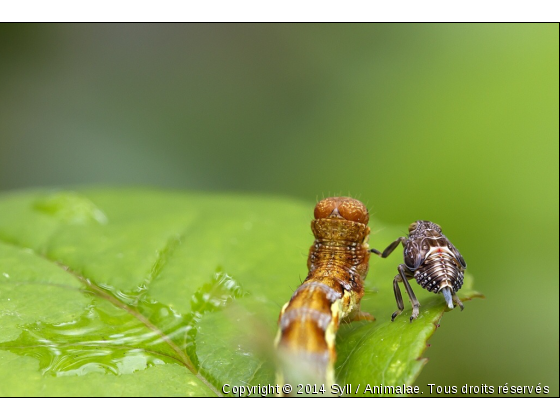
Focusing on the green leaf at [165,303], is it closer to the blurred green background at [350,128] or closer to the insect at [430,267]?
the insect at [430,267]

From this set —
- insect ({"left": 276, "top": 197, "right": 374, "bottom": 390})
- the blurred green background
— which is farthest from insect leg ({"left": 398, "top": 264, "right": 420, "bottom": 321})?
the blurred green background

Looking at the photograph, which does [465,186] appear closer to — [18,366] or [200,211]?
[200,211]

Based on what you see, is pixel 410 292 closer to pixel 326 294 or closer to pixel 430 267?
pixel 430 267

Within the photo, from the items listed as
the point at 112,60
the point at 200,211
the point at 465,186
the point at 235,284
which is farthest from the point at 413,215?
the point at 112,60

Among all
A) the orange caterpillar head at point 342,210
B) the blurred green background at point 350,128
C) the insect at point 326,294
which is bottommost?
the insect at point 326,294

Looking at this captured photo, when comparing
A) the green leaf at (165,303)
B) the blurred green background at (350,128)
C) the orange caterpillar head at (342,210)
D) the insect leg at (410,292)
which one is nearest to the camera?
the green leaf at (165,303)

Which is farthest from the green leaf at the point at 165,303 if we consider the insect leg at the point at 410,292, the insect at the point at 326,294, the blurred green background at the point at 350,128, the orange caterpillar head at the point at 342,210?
the blurred green background at the point at 350,128

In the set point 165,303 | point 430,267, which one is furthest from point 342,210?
point 165,303
